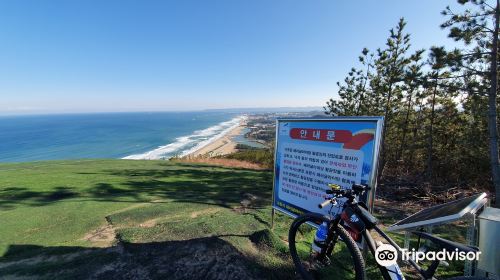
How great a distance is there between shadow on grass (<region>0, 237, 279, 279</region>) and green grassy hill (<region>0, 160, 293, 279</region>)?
12mm

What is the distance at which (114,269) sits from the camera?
3.57 m

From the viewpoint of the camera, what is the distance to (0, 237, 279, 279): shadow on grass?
3410mm

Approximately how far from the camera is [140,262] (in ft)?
12.3

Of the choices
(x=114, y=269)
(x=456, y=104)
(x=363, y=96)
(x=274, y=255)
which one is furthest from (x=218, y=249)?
(x=456, y=104)

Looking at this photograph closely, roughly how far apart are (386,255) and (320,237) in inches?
28.5

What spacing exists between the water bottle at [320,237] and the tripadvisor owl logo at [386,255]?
61 centimetres

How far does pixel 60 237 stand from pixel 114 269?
200 cm

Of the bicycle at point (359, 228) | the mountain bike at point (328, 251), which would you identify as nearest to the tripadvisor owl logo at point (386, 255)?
the bicycle at point (359, 228)

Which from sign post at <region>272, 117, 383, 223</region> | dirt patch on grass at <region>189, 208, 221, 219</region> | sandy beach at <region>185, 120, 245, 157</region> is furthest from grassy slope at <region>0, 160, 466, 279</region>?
sandy beach at <region>185, 120, 245, 157</region>

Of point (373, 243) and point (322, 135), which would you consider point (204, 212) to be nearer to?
point (322, 135)

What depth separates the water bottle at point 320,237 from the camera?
3122 mm

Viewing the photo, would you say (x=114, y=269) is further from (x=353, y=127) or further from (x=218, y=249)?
(x=353, y=127)

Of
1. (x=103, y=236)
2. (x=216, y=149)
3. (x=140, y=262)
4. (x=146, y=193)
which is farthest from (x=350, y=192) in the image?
(x=216, y=149)

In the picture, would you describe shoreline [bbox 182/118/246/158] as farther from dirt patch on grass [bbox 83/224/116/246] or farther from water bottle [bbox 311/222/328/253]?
water bottle [bbox 311/222/328/253]
